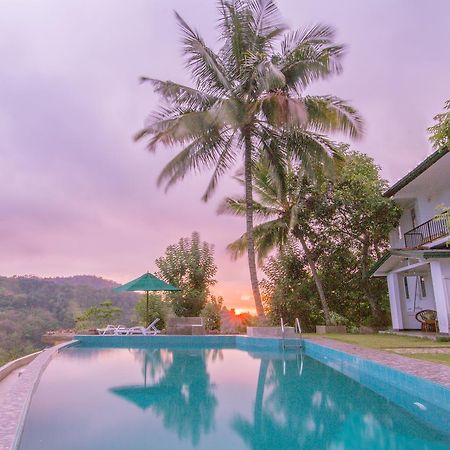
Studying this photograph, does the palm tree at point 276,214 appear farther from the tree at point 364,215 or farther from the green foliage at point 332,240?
the tree at point 364,215

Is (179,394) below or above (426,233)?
below

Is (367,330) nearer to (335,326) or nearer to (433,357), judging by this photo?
(335,326)

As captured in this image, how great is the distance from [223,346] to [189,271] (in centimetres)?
521

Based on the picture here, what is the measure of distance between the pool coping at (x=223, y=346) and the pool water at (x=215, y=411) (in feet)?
0.96

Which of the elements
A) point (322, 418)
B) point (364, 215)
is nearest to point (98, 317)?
point (364, 215)

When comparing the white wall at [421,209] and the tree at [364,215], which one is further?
the tree at [364,215]

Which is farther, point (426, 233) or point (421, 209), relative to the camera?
point (421, 209)

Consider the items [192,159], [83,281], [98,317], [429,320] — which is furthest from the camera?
[83,281]

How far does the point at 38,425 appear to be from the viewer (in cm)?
502

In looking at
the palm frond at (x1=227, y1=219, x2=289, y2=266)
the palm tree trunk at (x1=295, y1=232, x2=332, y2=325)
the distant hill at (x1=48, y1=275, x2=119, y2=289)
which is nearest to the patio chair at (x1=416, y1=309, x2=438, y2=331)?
the palm tree trunk at (x1=295, y1=232, x2=332, y2=325)

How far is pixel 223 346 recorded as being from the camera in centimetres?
1407

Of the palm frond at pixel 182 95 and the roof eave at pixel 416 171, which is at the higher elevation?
the palm frond at pixel 182 95


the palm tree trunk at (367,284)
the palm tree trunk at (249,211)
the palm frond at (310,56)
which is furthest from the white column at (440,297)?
the palm frond at (310,56)

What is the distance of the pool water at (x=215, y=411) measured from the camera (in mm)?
4430
